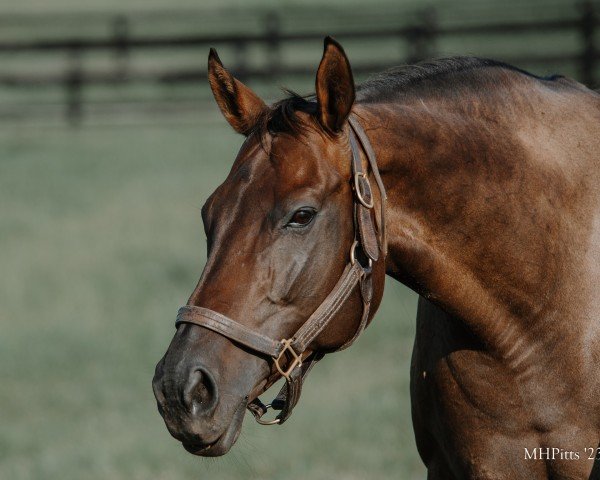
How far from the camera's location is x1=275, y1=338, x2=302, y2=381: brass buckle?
2680 millimetres

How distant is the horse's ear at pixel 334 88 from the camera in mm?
2658

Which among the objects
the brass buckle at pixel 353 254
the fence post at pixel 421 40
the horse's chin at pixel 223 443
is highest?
the brass buckle at pixel 353 254

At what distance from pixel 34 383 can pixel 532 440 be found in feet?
19.8

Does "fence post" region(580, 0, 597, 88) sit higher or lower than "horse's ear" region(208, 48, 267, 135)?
lower

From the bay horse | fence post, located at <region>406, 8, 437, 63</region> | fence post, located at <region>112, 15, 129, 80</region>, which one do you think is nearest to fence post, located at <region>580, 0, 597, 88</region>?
fence post, located at <region>406, 8, 437, 63</region>

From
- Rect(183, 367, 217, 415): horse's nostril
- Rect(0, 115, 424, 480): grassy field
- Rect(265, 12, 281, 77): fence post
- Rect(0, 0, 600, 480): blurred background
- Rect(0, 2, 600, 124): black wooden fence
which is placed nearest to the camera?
Rect(183, 367, 217, 415): horse's nostril

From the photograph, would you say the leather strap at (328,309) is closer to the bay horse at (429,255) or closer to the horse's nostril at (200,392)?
the bay horse at (429,255)

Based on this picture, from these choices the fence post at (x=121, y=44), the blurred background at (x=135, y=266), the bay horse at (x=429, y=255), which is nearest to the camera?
the bay horse at (x=429, y=255)

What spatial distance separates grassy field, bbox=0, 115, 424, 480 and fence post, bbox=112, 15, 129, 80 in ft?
13.2

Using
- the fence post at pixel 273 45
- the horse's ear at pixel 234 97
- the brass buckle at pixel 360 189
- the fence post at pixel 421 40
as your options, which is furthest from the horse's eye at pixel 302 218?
the fence post at pixel 273 45

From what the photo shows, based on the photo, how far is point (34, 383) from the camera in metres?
8.29

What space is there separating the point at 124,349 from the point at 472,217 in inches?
249

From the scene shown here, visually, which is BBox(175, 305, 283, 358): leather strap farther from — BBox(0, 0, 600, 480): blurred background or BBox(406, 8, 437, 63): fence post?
BBox(406, 8, 437, 63): fence post

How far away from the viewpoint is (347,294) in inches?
108
